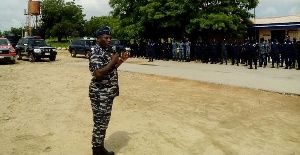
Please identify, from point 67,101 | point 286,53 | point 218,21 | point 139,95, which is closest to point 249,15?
point 218,21

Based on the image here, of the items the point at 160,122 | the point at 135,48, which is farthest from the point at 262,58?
the point at 160,122

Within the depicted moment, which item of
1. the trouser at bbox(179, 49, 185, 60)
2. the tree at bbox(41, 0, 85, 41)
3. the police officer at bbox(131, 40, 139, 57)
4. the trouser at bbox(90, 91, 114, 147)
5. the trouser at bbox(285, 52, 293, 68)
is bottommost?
the trouser at bbox(90, 91, 114, 147)

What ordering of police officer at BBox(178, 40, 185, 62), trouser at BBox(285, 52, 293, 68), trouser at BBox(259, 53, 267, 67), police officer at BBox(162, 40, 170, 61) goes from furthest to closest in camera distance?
police officer at BBox(162, 40, 170, 61)
police officer at BBox(178, 40, 185, 62)
trouser at BBox(259, 53, 267, 67)
trouser at BBox(285, 52, 293, 68)

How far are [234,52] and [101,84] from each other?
16790mm

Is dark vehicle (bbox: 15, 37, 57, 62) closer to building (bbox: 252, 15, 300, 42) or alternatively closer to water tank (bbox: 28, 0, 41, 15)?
building (bbox: 252, 15, 300, 42)

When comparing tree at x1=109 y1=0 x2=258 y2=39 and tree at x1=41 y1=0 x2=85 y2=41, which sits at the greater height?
tree at x1=41 y1=0 x2=85 y2=41

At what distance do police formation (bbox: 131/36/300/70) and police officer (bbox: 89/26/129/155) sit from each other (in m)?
14.3

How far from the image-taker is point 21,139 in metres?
5.84

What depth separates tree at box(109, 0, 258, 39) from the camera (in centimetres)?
2310

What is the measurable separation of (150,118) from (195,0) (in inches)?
717

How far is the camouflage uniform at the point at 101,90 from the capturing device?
4.54m

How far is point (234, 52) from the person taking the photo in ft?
66.2

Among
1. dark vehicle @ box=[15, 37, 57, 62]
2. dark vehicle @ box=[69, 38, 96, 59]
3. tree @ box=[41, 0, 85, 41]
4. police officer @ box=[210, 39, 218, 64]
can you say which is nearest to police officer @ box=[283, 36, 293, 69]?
police officer @ box=[210, 39, 218, 64]

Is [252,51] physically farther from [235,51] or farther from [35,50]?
[35,50]
